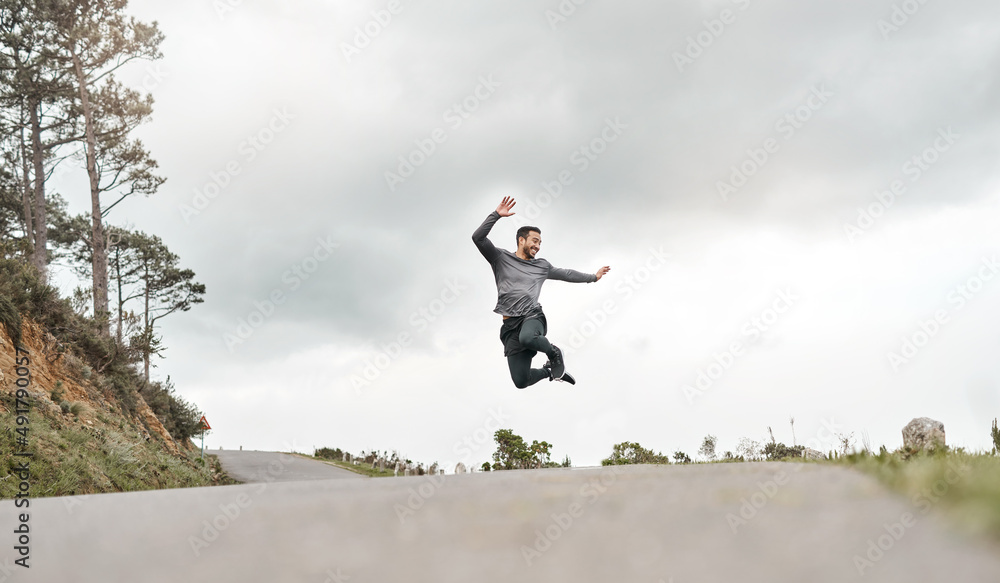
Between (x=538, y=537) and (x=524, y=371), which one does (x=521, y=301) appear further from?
(x=538, y=537)

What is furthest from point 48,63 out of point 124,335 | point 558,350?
point 558,350

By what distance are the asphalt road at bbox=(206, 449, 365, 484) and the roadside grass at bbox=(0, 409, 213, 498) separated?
10.1 metres

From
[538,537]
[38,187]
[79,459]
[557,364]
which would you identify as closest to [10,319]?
[79,459]

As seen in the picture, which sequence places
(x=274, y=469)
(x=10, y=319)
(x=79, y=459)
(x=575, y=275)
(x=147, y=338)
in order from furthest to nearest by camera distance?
1. (x=274, y=469)
2. (x=147, y=338)
3. (x=10, y=319)
4. (x=79, y=459)
5. (x=575, y=275)

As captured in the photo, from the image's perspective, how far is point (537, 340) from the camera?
7.12 meters

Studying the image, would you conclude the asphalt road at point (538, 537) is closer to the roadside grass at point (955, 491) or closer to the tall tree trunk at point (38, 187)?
the roadside grass at point (955, 491)

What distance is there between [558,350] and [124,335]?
57.7 feet

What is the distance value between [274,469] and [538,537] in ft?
90.1

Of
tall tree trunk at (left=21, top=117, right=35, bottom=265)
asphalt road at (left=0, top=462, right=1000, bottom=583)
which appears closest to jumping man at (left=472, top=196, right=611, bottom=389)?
asphalt road at (left=0, top=462, right=1000, bottom=583)

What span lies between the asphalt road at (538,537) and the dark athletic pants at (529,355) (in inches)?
166

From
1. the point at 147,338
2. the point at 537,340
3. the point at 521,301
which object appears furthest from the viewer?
the point at 147,338

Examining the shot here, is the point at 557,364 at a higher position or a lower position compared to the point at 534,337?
lower

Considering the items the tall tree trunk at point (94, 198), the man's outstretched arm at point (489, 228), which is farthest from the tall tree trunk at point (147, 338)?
the man's outstretched arm at point (489, 228)

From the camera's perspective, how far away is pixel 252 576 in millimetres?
1702
